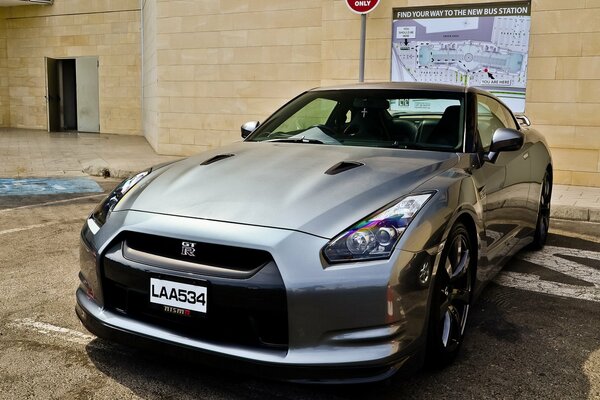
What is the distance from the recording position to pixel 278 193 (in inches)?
107

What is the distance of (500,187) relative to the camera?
149 inches

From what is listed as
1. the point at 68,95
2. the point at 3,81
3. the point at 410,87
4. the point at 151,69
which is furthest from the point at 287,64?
the point at 3,81

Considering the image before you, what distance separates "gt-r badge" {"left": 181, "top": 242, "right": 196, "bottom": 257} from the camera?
249cm

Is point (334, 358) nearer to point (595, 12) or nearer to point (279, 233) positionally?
point (279, 233)

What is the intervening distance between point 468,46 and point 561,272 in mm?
→ 5423

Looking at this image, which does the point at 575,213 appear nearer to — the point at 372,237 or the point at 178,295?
the point at 372,237

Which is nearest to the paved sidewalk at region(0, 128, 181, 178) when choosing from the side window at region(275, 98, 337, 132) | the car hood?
the side window at region(275, 98, 337, 132)

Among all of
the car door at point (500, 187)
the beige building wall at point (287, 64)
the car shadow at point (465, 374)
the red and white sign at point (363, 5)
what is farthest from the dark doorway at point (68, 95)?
the car shadow at point (465, 374)

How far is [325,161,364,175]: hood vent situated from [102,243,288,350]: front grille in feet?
2.48

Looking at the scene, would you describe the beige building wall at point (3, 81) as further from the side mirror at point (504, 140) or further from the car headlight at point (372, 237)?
the car headlight at point (372, 237)

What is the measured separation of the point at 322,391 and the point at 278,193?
0.90 meters

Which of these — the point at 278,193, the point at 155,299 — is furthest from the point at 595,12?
the point at 155,299

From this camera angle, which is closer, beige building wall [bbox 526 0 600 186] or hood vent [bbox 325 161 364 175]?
hood vent [bbox 325 161 364 175]

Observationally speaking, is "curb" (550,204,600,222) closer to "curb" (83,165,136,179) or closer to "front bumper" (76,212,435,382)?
"front bumper" (76,212,435,382)
